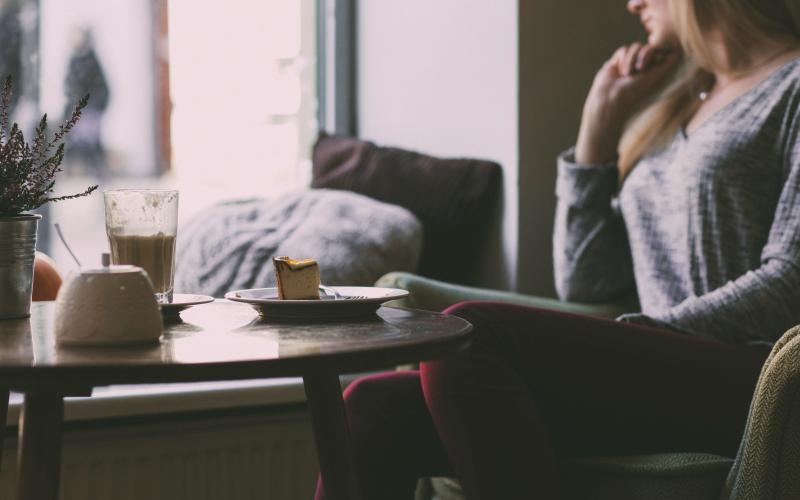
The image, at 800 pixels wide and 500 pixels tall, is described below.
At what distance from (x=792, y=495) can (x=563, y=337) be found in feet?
0.99

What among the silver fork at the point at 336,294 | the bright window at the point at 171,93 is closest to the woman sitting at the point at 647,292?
the silver fork at the point at 336,294

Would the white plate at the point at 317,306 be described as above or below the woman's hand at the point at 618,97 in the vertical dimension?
below

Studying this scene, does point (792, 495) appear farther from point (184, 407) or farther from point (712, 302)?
point (184, 407)

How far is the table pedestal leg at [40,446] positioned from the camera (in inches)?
37.1

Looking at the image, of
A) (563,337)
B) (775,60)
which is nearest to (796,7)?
(775,60)

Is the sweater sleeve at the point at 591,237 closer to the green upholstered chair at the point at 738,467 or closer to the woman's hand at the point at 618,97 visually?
the woman's hand at the point at 618,97

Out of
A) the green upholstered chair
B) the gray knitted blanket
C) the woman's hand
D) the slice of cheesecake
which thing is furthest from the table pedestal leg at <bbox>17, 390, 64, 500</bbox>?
the woman's hand

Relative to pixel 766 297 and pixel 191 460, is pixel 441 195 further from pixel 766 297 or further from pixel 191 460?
pixel 766 297

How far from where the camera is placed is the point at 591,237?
173 cm

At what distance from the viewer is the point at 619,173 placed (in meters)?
1.76

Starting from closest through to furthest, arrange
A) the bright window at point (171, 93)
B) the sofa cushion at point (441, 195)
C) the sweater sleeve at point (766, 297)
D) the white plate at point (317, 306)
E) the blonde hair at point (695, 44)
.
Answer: the white plate at point (317, 306), the sweater sleeve at point (766, 297), the blonde hair at point (695, 44), the sofa cushion at point (441, 195), the bright window at point (171, 93)

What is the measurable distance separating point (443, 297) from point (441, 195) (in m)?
0.51

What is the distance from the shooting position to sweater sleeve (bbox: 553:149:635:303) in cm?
174

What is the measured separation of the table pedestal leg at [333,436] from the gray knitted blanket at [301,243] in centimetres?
82
